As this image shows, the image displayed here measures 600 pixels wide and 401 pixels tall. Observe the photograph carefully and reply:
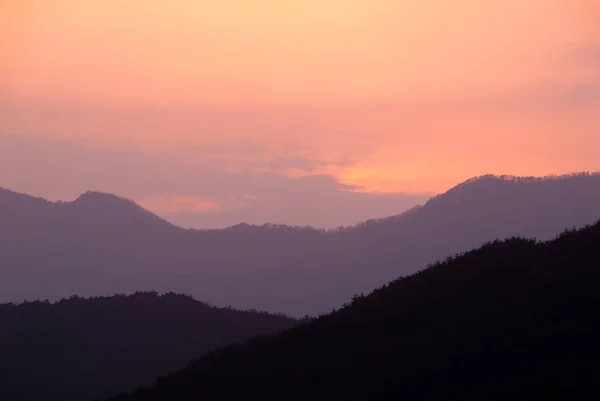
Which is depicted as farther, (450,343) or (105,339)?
(105,339)

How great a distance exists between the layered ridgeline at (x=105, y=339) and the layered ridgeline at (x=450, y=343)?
11.3 metres

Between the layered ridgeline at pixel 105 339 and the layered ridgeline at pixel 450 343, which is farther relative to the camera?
the layered ridgeline at pixel 105 339

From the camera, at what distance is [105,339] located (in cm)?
4197

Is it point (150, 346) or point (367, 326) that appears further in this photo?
point (150, 346)

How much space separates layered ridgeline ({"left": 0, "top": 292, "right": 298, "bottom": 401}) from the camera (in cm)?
3666

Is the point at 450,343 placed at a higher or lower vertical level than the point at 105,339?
lower

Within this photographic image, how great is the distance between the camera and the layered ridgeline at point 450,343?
1833 cm

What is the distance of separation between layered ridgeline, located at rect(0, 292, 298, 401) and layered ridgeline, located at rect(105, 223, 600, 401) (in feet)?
37.2

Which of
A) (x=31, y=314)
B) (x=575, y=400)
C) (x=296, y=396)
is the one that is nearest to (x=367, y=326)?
(x=296, y=396)

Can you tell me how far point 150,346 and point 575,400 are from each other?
1122 inches

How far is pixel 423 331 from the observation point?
907 inches

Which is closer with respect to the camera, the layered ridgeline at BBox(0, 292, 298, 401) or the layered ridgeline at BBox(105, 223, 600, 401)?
the layered ridgeline at BBox(105, 223, 600, 401)

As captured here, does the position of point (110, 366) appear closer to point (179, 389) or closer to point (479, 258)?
point (179, 389)

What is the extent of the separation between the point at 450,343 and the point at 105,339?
25.3 m
